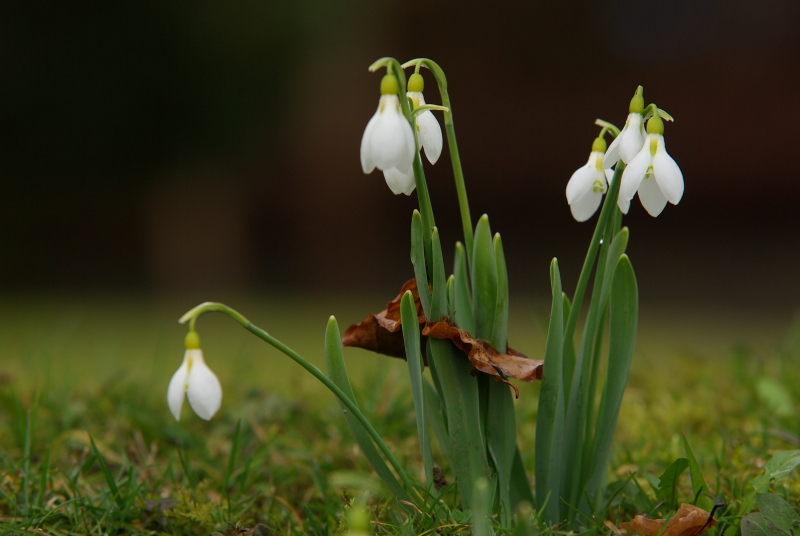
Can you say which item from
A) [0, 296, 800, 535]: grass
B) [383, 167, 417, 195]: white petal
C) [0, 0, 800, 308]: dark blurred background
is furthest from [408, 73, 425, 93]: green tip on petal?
[0, 0, 800, 308]: dark blurred background

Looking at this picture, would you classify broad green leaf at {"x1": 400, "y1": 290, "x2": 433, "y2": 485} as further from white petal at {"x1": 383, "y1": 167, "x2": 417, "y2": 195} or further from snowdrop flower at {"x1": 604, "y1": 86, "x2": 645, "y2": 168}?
snowdrop flower at {"x1": 604, "y1": 86, "x2": 645, "y2": 168}

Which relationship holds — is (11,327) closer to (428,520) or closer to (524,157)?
(428,520)

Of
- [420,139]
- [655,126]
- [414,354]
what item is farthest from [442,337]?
[655,126]

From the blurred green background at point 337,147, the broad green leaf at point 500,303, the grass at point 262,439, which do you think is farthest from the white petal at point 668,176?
the blurred green background at point 337,147

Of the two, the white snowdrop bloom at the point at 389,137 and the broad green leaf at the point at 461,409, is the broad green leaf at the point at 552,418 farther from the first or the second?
the white snowdrop bloom at the point at 389,137

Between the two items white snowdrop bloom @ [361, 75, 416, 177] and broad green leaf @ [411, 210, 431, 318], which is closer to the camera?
white snowdrop bloom @ [361, 75, 416, 177]

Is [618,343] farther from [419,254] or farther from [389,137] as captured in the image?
[389,137]
